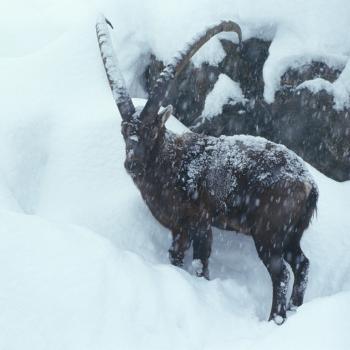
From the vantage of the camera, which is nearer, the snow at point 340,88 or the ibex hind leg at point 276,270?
the ibex hind leg at point 276,270

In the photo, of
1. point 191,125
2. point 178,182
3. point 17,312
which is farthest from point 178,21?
point 17,312

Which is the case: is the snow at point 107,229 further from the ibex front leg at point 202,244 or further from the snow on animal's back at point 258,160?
the snow on animal's back at point 258,160

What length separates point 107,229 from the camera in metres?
5.10

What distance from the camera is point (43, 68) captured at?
275 inches

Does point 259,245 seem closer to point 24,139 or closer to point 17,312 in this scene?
point 17,312

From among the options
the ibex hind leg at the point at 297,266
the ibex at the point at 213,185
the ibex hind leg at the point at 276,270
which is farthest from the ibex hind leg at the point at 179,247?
the ibex hind leg at the point at 297,266

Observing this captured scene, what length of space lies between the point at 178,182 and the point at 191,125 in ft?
7.03

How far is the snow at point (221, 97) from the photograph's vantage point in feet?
22.0

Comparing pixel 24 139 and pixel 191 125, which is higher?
pixel 191 125

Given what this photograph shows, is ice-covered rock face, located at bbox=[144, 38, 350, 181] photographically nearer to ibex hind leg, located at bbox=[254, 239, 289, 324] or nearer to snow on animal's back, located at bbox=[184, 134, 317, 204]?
snow on animal's back, located at bbox=[184, 134, 317, 204]

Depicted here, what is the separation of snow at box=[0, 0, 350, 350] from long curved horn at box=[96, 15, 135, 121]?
41.9 inches

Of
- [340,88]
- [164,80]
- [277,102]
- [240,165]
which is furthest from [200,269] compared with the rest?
[340,88]

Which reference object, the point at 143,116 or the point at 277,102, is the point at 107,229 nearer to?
the point at 143,116

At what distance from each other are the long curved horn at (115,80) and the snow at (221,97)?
1903 mm
